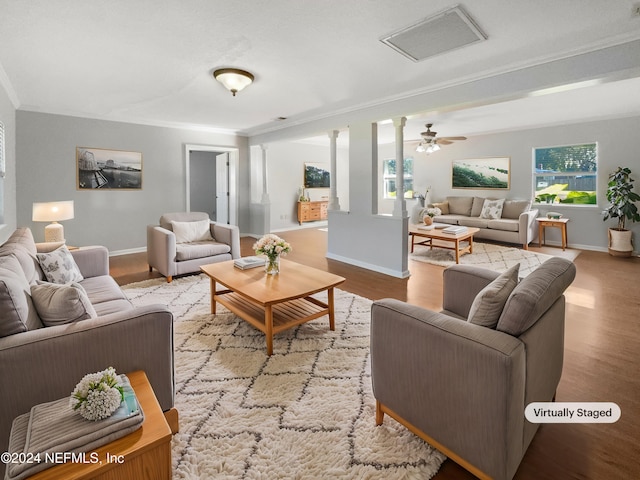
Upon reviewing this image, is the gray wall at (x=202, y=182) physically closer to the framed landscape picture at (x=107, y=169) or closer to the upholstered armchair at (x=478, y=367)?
the framed landscape picture at (x=107, y=169)

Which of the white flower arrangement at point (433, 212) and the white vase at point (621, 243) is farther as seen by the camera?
the white flower arrangement at point (433, 212)

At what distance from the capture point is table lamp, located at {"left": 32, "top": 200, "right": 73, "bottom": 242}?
4.03 m

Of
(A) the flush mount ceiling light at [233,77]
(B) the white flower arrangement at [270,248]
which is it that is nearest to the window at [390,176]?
(A) the flush mount ceiling light at [233,77]

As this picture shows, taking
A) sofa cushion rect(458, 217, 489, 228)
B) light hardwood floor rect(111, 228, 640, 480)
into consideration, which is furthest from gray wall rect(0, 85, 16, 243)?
sofa cushion rect(458, 217, 489, 228)

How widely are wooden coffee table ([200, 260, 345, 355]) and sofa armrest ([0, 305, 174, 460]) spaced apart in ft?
3.06

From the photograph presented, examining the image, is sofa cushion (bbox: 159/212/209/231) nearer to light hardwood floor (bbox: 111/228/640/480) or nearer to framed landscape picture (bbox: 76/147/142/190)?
light hardwood floor (bbox: 111/228/640/480)

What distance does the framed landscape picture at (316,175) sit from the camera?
30.9 ft

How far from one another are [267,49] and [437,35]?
141cm

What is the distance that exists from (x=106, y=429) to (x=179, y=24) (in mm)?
2662

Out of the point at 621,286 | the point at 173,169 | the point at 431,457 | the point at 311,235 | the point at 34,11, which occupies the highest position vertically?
the point at 34,11

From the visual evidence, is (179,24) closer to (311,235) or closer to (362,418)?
(362,418)

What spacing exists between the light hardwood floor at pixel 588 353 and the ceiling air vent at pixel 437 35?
2.37 m

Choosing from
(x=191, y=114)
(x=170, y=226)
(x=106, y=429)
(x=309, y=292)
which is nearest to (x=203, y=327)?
(x=309, y=292)

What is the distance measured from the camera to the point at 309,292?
2699mm
